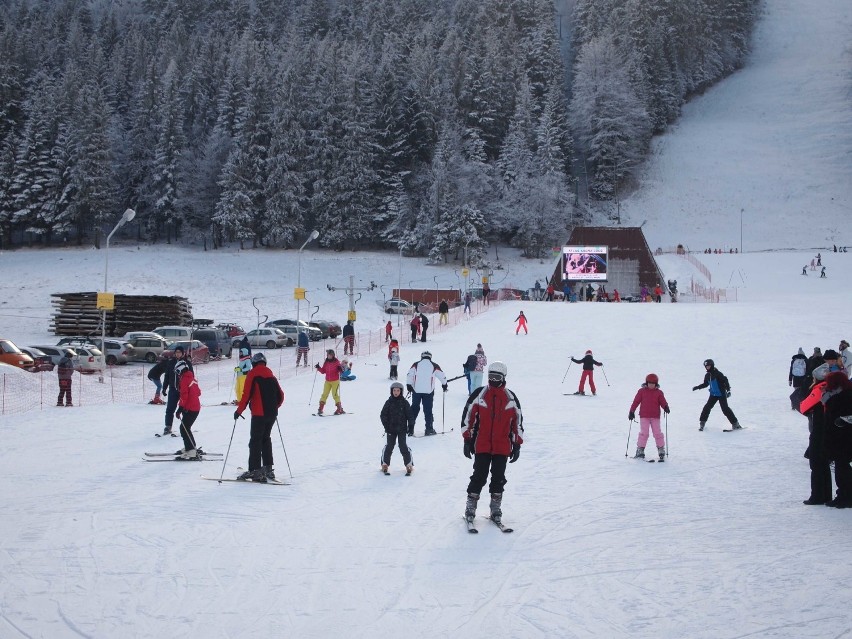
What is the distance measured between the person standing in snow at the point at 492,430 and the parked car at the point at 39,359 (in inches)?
766

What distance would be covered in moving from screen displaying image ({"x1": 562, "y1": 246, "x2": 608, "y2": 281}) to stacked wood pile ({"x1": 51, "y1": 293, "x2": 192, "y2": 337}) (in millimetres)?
21611

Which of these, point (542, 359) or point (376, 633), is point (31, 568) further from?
point (542, 359)

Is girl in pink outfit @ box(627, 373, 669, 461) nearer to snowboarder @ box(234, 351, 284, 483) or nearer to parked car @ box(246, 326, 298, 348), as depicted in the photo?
snowboarder @ box(234, 351, 284, 483)

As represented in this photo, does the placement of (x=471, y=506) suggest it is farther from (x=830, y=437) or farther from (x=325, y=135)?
(x=325, y=135)

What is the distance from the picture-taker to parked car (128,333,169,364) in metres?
29.5

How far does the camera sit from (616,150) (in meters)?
75.8

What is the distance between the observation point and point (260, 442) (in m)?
9.19

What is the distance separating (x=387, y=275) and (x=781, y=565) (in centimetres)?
4864

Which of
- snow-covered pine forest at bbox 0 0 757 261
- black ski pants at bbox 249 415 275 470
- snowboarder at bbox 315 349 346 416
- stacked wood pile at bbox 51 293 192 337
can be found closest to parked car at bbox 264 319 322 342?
stacked wood pile at bbox 51 293 192 337

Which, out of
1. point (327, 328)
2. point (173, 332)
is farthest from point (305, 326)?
point (173, 332)

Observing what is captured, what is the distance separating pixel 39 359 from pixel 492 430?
72.9ft

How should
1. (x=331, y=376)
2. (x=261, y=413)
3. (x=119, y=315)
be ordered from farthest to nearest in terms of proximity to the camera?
1. (x=119, y=315)
2. (x=331, y=376)
3. (x=261, y=413)

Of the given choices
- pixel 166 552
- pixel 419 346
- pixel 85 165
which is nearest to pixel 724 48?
pixel 85 165

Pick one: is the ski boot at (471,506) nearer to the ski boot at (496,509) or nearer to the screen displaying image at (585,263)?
the ski boot at (496,509)
